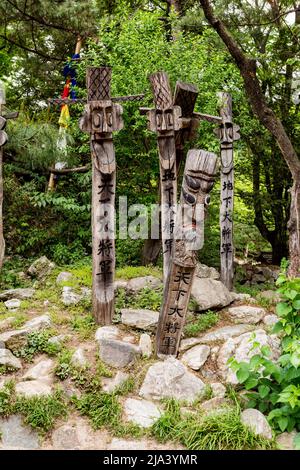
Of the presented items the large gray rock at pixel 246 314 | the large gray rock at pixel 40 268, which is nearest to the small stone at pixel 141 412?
the large gray rock at pixel 246 314

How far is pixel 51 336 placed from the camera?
5.11 m

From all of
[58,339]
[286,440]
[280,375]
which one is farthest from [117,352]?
[286,440]

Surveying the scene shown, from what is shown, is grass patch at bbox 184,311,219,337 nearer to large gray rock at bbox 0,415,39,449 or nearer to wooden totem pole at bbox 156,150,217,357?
wooden totem pole at bbox 156,150,217,357

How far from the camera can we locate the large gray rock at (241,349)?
15.9 feet

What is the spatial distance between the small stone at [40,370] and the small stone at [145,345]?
1.04 meters

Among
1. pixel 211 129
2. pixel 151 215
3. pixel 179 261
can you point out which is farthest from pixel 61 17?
pixel 179 261

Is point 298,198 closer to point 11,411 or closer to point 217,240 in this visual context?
point 217,240

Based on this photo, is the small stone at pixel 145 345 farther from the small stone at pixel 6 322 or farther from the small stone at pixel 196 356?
the small stone at pixel 6 322

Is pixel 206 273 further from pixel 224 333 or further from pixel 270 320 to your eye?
pixel 224 333

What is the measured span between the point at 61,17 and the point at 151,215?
4732mm

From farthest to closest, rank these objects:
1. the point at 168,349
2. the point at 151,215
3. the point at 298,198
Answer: the point at 151,215 → the point at 298,198 → the point at 168,349

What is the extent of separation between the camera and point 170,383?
4547 mm

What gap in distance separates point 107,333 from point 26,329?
37.7 inches

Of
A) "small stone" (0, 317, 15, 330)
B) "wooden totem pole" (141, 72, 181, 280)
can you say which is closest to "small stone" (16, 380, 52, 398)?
"small stone" (0, 317, 15, 330)
